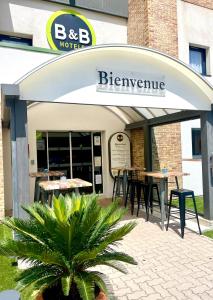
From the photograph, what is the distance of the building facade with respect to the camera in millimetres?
9664

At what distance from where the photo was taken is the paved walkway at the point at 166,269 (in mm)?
3924

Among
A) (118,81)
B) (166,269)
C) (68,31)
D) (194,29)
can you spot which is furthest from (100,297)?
(194,29)

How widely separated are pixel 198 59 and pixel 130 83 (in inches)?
304

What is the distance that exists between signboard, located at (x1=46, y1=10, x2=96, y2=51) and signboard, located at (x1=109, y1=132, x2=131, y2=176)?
361cm

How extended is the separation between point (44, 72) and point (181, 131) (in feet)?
24.1

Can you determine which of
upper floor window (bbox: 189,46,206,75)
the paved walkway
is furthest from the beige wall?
the paved walkway

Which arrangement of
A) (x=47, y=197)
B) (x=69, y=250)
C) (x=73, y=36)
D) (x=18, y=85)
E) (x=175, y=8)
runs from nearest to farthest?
(x=69, y=250), (x=18, y=85), (x=47, y=197), (x=73, y=36), (x=175, y=8)

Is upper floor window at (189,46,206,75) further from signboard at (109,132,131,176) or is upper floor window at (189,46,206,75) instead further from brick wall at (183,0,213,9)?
signboard at (109,132,131,176)

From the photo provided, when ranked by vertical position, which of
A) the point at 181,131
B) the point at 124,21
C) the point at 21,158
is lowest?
the point at 21,158

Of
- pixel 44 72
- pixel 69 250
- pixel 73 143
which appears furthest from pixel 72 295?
pixel 73 143

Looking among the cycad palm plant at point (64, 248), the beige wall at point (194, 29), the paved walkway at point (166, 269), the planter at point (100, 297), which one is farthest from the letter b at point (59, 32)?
the planter at point (100, 297)

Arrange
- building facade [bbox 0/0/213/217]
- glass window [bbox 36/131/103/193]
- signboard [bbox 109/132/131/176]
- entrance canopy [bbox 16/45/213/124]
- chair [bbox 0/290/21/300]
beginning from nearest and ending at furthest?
chair [bbox 0/290/21/300]
entrance canopy [bbox 16/45/213/124]
building facade [bbox 0/0/213/217]
glass window [bbox 36/131/103/193]
signboard [bbox 109/132/131/176]

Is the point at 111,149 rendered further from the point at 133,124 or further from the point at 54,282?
the point at 54,282

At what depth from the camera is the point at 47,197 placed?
23.7 feet
